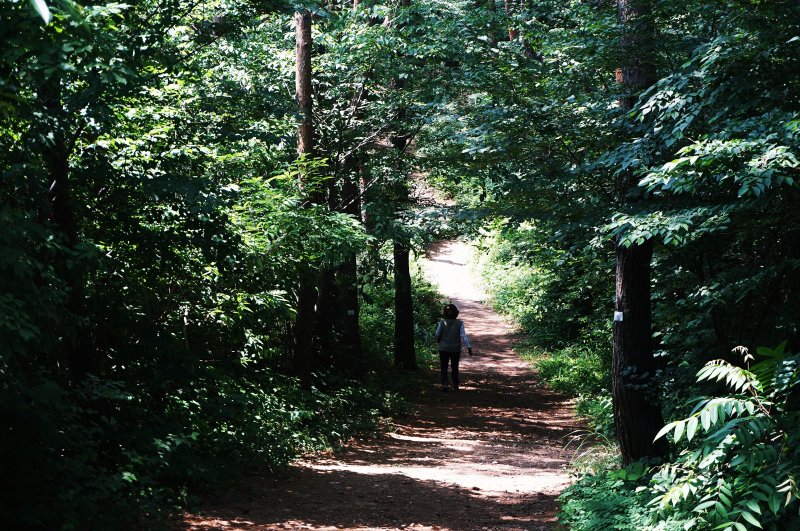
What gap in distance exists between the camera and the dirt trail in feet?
23.8

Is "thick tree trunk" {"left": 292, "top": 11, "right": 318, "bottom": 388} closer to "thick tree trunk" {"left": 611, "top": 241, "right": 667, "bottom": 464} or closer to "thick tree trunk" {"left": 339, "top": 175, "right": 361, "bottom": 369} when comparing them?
"thick tree trunk" {"left": 339, "top": 175, "right": 361, "bottom": 369}

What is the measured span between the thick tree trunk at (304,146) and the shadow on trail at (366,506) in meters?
2.92

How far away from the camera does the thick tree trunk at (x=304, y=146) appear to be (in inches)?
456

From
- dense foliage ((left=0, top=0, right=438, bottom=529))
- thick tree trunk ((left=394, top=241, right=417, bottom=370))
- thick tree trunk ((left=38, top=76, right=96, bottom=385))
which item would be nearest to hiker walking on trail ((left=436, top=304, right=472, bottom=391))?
thick tree trunk ((left=394, top=241, right=417, bottom=370))

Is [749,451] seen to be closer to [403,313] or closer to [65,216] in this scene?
[65,216]

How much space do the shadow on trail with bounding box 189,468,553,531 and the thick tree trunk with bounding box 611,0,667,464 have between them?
1.30 metres

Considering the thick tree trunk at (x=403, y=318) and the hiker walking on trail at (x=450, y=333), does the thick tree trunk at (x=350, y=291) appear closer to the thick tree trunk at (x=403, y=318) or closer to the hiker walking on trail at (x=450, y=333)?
the hiker walking on trail at (x=450, y=333)

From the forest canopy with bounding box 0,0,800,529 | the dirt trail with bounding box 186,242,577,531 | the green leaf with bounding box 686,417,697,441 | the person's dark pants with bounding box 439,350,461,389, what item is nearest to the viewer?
the green leaf with bounding box 686,417,697,441

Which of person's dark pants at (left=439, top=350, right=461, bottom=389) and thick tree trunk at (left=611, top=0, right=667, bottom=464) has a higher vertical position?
thick tree trunk at (left=611, top=0, right=667, bottom=464)

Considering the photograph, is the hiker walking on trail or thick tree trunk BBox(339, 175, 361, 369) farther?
the hiker walking on trail

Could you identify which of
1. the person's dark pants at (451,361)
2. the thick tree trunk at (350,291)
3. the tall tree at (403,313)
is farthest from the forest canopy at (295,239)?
the tall tree at (403,313)

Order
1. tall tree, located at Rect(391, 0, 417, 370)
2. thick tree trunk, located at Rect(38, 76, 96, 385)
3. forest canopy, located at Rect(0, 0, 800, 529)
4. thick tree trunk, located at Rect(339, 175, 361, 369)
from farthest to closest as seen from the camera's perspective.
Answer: tall tree, located at Rect(391, 0, 417, 370), thick tree trunk, located at Rect(339, 175, 361, 369), thick tree trunk, located at Rect(38, 76, 96, 385), forest canopy, located at Rect(0, 0, 800, 529)

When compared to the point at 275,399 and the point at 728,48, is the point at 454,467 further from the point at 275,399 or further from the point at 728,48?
the point at 728,48

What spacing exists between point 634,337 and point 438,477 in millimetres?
3187
